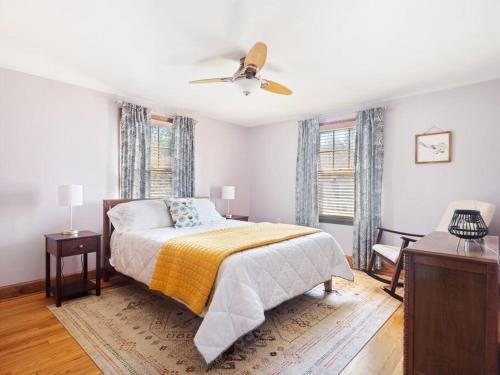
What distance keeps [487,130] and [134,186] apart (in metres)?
4.32

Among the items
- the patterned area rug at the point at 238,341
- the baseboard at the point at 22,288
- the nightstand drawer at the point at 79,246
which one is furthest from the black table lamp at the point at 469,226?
the baseboard at the point at 22,288

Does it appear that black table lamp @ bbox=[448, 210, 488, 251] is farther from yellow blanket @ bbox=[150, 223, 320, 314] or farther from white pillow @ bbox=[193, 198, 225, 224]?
white pillow @ bbox=[193, 198, 225, 224]

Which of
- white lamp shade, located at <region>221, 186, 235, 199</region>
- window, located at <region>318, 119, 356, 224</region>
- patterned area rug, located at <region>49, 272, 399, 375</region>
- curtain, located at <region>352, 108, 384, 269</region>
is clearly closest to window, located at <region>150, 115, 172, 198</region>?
white lamp shade, located at <region>221, 186, 235, 199</region>

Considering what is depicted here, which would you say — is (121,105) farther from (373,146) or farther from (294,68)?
(373,146)

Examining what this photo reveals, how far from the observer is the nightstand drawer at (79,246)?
2.74 m

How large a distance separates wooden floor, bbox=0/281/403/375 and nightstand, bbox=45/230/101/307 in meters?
0.26

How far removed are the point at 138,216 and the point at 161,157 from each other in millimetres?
1245

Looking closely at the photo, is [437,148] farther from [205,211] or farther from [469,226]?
[205,211]

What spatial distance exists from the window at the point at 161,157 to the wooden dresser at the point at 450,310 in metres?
3.44

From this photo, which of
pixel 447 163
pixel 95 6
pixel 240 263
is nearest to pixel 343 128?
pixel 447 163

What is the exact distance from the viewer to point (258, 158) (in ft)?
17.9

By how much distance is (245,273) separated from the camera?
2.01 m

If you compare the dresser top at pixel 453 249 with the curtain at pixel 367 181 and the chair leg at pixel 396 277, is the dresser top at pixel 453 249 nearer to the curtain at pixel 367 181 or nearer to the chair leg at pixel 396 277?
the chair leg at pixel 396 277

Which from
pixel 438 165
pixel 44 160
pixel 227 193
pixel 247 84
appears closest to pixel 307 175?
pixel 227 193
